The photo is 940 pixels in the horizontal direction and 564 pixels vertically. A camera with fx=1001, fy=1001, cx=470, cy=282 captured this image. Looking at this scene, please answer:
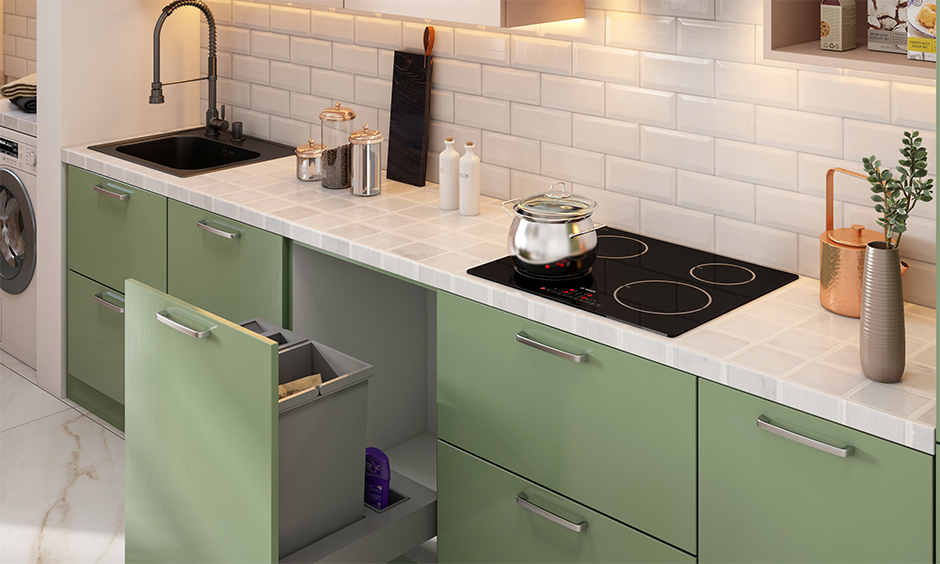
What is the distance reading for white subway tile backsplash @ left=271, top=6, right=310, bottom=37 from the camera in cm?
350

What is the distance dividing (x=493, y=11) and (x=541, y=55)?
0.33 meters

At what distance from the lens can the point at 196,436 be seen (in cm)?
233

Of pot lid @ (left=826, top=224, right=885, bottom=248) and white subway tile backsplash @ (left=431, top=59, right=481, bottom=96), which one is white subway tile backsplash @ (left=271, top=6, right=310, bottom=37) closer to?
white subway tile backsplash @ (left=431, top=59, right=481, bottom=96)

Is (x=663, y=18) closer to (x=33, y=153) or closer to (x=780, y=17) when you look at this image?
(x=780, y=17)

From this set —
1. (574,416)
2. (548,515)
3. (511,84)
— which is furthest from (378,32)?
(548,515)

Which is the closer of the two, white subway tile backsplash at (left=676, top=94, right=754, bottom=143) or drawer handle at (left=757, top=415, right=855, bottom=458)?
drawer handle at (left=757, top=415, right=855, bottom=458)

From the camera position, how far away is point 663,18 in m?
2.53

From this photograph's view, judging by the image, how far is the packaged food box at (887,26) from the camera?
2029 millimetres

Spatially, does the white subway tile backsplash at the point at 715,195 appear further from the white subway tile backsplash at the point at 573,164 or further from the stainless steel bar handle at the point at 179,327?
the stainless steel bar handle at the point at 179,327

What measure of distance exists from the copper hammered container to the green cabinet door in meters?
1.19

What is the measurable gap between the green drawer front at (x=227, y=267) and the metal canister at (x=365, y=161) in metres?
0.34

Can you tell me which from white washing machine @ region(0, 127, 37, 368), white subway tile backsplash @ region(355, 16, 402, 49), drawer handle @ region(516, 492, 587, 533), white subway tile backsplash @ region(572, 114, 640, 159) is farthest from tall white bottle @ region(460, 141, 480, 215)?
white washing machine @ region(0, 127, 37, 368)

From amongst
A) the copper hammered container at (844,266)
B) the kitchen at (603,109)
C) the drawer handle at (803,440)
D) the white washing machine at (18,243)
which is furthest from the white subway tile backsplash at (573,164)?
the white washing machine at (18,243)

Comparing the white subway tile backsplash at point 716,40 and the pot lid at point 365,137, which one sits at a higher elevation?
the white subway tile backsplash at point 716,40
